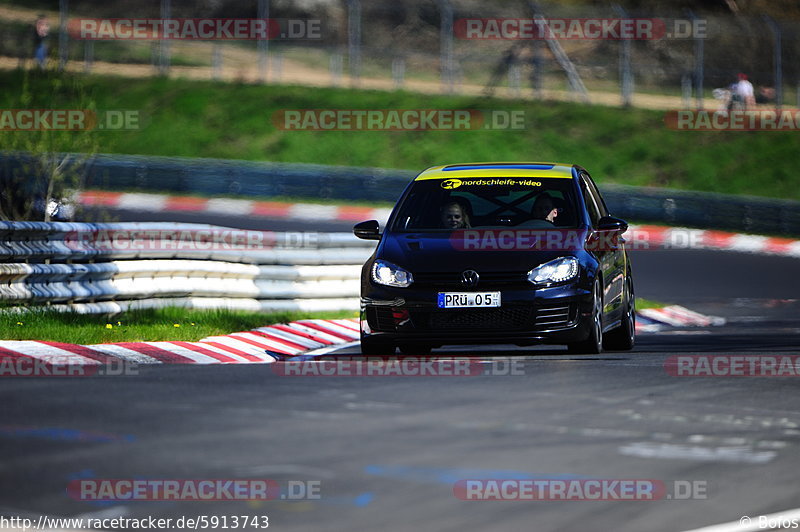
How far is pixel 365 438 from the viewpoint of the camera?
7414 mm

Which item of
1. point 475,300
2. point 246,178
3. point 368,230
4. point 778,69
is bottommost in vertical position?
point 475,300

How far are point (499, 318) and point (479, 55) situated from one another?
30.2m

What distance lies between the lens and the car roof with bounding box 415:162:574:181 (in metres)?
13.1

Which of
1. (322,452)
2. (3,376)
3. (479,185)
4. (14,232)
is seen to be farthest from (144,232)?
(322,452)

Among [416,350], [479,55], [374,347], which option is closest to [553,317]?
[374,347]

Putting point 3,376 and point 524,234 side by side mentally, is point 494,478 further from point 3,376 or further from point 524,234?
point 524,234

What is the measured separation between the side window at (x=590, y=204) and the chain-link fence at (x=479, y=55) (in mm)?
24237

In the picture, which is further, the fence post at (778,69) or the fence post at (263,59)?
the fence post at (263,59)

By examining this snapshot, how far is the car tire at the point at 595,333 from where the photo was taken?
11.8 m

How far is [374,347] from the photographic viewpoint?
12.0 meters

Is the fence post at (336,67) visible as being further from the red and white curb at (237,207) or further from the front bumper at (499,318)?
the front bumper at (499,318)

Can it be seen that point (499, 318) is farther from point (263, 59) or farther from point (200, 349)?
point (263, 59)

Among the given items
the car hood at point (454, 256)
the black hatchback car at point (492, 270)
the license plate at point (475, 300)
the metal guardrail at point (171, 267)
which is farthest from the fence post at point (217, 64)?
the license plate at point (475, 300)

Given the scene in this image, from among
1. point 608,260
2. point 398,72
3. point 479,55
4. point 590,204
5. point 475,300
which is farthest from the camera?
point 398,72
